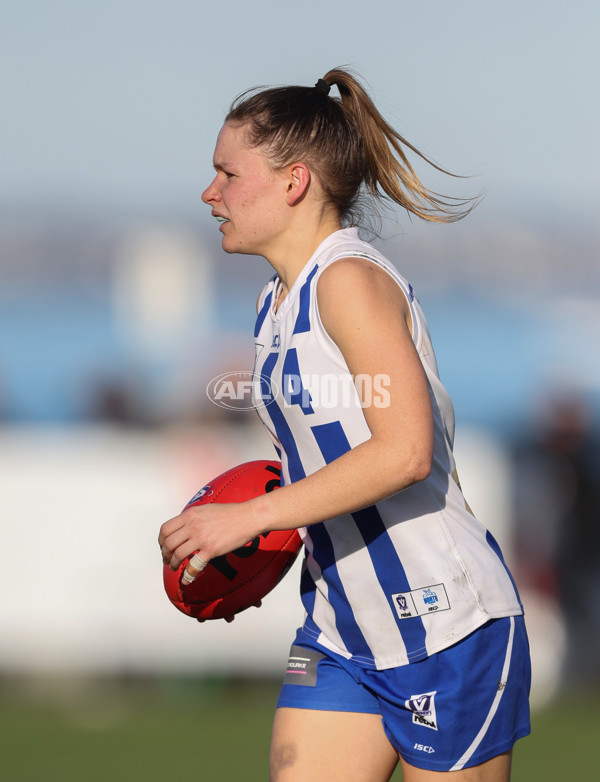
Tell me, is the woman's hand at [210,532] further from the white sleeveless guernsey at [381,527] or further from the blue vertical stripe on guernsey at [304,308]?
the blue vertical stripe on guernsey at [304,308]

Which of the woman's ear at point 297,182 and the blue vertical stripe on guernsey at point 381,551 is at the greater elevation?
the woman's ear at point 297,182

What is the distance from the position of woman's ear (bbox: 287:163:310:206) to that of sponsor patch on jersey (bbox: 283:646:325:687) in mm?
1159

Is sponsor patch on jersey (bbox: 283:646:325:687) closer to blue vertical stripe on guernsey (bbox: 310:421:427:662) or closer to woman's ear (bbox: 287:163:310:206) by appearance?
blue vertical stripe on guernsey (bbox: 310:421:427:662)

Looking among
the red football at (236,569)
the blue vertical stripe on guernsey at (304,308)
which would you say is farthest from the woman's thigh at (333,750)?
the blue vertical stripe on guernsey at (304,308)

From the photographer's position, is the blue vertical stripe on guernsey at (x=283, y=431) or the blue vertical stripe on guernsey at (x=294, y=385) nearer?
the blue vertical stripe on guernsey at (x=294, y=385)

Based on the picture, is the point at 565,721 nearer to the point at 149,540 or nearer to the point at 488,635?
the point at 149,540

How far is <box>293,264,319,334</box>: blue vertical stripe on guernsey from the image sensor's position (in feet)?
7.90

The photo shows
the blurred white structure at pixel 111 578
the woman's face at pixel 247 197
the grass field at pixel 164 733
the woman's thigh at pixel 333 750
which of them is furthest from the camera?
the blurred white structure at pixel 111 578

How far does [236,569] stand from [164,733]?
3.43 metres

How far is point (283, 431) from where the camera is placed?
257 cm

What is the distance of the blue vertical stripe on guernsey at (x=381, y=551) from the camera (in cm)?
242

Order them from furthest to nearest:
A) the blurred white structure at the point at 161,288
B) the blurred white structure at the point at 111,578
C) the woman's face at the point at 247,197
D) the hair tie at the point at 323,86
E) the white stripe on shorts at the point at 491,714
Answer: the blurred white structure at the point at 161,288, the blurred white structure at the point at 111,578, the hair tie at the point at 323,86, the woman's face at the point at 247,197, the white stripe on shorts at the point at 491,714

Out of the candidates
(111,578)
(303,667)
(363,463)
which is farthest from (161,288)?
(363,463)

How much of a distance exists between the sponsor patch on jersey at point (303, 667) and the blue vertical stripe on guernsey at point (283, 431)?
47cm
